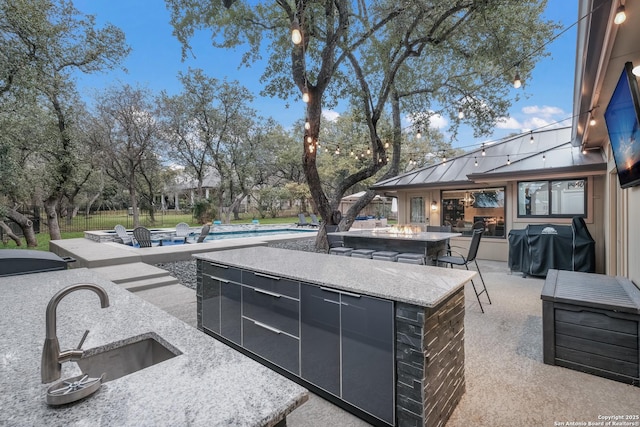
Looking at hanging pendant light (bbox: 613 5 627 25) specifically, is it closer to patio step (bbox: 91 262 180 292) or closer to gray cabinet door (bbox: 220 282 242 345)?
gray cabinet door (bbox: 220 282 242 345)

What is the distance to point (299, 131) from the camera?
21.6 m

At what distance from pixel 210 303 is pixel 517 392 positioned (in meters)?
2.89

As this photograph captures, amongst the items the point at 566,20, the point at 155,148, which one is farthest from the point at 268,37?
the point at 155,148

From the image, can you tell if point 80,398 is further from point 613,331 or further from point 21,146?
point 21,146

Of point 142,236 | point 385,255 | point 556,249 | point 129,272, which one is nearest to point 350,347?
point 385,255

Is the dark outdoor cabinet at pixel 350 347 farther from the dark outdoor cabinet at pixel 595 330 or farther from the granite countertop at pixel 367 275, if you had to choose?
the dark outdoor cabinet at pixel 595 330

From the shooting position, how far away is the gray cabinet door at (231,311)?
2820mm

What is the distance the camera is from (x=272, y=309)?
98.1 inches

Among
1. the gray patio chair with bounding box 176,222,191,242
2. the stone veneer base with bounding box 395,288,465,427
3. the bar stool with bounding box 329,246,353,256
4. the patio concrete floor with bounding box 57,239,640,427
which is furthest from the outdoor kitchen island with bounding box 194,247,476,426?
the gray patio chair with bounding box 176,222,191,242

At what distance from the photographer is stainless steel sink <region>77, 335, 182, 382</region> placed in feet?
4.19

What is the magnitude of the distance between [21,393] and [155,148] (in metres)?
16.3

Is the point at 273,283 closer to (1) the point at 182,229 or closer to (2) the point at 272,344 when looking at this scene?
(2) the point at 272,344

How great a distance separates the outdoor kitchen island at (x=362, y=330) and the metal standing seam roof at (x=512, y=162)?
5.87m

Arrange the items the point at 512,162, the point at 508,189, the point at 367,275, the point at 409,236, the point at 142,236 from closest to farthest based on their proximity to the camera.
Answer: the point at 367,275
the point at 409,236
the point at 512,162
the point at 508,189
the point at 142,236
